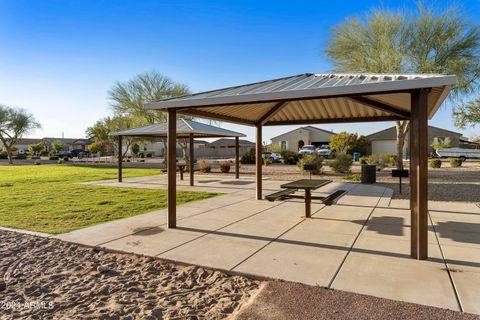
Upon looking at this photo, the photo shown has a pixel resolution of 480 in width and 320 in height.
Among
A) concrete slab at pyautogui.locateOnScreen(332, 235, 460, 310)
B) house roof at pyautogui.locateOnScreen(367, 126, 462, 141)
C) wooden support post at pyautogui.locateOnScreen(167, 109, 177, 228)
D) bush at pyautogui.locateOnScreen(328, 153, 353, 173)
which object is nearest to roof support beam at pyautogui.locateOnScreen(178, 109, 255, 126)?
wooden support post at pyautogui.locateOnScreen(167, 109, 177, 228)

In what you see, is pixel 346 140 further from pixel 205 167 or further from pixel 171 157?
pixel 171 157

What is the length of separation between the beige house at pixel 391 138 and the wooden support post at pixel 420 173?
40.7 meters

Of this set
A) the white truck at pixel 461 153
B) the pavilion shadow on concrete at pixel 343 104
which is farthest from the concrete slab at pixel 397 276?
the white truck at pixel 461 153

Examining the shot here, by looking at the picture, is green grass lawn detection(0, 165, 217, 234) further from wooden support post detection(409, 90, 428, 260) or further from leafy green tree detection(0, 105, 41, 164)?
leafy green tree detection(0, 105, 41, 164)

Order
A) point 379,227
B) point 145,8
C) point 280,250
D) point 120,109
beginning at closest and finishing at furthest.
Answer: point 280,250
point 379,227
point 145,8
point 120,109

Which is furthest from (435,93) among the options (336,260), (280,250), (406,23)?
(406,23)

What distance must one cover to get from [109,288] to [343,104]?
6380 mm

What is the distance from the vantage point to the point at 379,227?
19.9 ft

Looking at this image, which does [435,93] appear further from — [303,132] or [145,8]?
[303,132]

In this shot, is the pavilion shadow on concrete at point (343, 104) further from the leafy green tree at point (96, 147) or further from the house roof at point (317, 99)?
the leafy green tree at point (96, 147)

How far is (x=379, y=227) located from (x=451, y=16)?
17211mm

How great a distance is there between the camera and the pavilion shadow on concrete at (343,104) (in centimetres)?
422

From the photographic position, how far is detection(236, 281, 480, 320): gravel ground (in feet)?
9.46

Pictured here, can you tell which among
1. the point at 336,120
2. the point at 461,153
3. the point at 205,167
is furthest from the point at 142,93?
the point at 461,153
